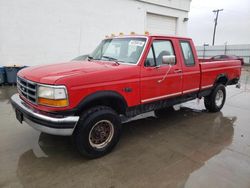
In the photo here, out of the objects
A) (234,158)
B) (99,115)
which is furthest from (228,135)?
(99,115)

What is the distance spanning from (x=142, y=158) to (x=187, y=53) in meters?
2.70

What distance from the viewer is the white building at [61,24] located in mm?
9195

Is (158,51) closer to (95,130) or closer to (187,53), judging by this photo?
(187,53)

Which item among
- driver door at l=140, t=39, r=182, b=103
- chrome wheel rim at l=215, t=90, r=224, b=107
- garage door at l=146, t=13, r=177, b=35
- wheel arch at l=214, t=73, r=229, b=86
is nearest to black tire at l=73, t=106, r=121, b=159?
driver door at l=140, t=39, r=182, b=103

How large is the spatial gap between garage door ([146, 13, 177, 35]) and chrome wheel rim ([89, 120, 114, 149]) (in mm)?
11441

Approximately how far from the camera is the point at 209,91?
18.3 feet

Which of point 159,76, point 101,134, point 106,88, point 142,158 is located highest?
point 159,76

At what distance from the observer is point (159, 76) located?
3900 mm

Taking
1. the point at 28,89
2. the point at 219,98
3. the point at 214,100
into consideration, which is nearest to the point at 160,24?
the point at 219,98

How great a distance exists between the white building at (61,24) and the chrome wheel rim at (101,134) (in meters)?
8.08

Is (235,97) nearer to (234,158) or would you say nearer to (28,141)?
(234,158)

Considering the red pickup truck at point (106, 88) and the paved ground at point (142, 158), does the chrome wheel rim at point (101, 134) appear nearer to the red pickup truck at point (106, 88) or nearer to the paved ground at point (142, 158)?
the red pickup truck at point (106, 88)

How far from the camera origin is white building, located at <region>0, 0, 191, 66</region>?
362 inches

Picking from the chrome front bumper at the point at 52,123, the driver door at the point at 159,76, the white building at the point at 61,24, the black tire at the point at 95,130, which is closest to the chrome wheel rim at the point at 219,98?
the driver door at the point at 159,76
